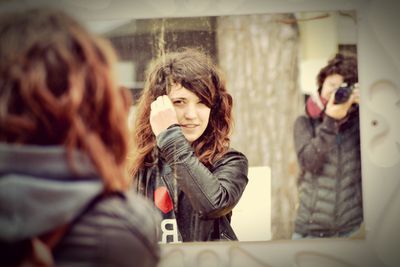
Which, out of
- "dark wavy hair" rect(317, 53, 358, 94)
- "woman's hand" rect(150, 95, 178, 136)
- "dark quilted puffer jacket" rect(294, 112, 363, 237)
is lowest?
"dark quilted puffer jacket" rect(294, 112, 363, 237)

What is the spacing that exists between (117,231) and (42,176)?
0.30 meters

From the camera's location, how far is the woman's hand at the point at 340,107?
2.51m

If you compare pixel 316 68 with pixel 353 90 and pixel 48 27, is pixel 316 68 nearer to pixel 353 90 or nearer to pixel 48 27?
pixel 353 90

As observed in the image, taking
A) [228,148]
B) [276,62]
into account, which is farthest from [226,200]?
[276,62]

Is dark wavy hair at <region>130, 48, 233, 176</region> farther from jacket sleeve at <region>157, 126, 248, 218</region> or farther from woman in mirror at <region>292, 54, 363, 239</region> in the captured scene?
woman in mirror at <region>292, 54, 363, 239</region>

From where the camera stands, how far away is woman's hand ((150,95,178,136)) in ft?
7.89

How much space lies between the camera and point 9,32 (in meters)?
1.76

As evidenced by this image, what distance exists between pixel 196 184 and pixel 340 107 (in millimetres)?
797

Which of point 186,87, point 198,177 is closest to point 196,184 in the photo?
point 198,177

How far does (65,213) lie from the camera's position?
5.47 feet

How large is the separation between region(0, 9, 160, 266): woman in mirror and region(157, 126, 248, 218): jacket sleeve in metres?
0.61

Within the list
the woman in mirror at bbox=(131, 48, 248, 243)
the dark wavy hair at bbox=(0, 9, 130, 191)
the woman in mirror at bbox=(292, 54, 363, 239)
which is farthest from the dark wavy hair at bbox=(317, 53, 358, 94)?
the dark wavy hair at bbox=(0, 9, 130, 191)

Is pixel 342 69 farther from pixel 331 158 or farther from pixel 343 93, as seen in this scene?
pixel 331 158

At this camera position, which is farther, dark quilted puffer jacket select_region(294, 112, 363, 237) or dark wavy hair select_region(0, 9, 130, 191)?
dark quilted puffer jacket select_region(294, 112, 363, 237)
